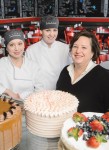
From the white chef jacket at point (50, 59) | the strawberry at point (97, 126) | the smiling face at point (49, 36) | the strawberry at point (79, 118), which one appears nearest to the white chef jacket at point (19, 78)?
the white chef jacket at point (50, 59)

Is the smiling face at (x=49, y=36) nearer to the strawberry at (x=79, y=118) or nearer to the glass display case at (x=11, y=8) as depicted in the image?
the strawberry at (x=79, y=118)

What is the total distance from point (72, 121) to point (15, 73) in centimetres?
98

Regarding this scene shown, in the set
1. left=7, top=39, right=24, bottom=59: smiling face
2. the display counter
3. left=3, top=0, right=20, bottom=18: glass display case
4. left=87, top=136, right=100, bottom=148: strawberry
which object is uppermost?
left=3, top=0, right=20, bottom=18: glass display case

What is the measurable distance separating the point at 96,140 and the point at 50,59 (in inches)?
71.0

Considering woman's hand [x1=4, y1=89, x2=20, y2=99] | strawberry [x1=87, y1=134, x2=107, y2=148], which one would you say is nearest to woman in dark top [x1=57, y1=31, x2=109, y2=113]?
woman's hand [x1=4, y1=89, x2=20, y2=99]

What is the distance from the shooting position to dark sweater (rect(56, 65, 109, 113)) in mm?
1889

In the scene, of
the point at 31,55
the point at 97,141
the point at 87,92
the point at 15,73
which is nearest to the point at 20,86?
the point at 15,73

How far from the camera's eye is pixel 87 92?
1896 mm

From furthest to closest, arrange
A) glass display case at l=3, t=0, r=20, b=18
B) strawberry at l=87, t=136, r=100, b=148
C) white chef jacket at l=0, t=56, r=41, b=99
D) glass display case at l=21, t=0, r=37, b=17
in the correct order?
glass display case at l=21, t=0, r=37, b=17 < glass display case at l=3, t=0, r=20, b=18 < white chef jacket at l=0, t=56, r=41, b=99 < strawberry at l=87, t=136, r=100, b=148

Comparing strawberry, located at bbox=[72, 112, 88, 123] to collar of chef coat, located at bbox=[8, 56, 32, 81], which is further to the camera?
collar of chef coat, located at bbox=[8, 56, 32, 81]

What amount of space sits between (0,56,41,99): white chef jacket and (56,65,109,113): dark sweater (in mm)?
325

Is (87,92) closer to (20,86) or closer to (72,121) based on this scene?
(20,86)

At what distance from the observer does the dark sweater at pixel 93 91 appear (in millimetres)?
1889

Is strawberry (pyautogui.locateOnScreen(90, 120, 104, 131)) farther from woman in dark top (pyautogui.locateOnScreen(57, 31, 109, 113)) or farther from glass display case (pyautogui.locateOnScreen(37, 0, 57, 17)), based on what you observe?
glass display case (pyautogui.locateOnScreen(37, 0, 57, 17))
